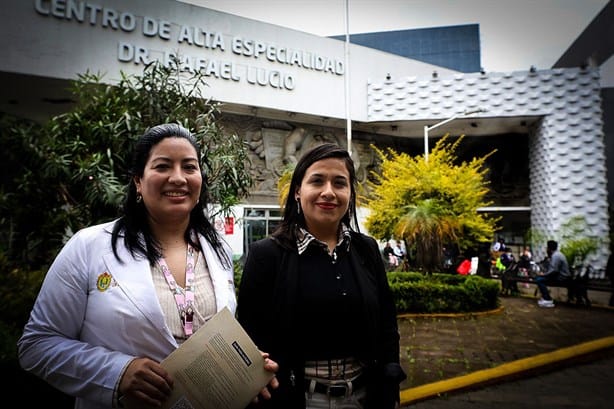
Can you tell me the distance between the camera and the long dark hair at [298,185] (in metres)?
1.80

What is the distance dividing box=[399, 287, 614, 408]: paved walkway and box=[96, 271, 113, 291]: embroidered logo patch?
327 centimetres

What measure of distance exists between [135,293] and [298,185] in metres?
0.88

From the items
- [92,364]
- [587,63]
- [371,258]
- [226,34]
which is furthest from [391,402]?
[587,63]

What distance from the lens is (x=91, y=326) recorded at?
130cm

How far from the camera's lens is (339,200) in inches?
69.6

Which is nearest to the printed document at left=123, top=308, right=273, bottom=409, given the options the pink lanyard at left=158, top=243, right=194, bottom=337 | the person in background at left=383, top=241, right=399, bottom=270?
the pink lanyard at left=158, top=243, right=194, bottom=337

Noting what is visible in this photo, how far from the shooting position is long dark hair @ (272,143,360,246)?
180cm

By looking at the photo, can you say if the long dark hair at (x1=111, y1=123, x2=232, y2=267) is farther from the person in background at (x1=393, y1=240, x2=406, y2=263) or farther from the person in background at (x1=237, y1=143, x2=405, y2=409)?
the person in background at (x1=393, y1=240, x2=406, y2=263)

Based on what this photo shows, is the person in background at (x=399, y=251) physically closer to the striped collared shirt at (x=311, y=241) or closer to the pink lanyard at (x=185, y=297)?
the striped collared shirt at (x=311, y=241)

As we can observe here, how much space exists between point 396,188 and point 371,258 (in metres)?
9.11

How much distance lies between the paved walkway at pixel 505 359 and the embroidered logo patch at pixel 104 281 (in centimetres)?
327

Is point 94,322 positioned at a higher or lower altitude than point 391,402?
higher

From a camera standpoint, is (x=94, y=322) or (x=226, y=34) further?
(x=226, y=34)

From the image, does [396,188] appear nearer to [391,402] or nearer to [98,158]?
[98,158]
